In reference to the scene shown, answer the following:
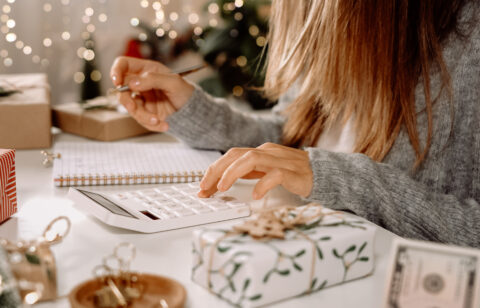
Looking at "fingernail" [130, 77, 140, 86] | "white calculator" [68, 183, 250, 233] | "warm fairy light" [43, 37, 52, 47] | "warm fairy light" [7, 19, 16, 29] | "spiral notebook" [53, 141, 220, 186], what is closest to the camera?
"white calculator" [68, 183, 250, 233]

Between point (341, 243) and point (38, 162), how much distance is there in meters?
0.65

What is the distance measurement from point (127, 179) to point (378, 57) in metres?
0.43

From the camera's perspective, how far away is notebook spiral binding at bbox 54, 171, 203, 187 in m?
0.87

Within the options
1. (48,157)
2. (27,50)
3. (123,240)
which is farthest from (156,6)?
(123,240)

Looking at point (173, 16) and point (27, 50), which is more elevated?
point (173, 16)

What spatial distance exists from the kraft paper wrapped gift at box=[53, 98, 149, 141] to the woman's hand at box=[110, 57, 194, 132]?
0.09m

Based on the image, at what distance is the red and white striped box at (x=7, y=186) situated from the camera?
2.28 feet

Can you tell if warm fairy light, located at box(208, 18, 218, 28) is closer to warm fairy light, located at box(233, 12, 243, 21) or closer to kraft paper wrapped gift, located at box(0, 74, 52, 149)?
warm fairy light, located at box(233, 12, 243, 21)

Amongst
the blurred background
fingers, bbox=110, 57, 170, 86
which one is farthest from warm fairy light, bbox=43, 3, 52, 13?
fingers, bbox=110, 57, 170, 86

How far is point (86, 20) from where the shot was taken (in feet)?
7.65

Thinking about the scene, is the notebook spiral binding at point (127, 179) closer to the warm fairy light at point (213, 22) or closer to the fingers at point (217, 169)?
the fingers at point (217, 169)

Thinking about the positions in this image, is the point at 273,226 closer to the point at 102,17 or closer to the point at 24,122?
the point at 24,122

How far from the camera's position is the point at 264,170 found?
0.76 meters

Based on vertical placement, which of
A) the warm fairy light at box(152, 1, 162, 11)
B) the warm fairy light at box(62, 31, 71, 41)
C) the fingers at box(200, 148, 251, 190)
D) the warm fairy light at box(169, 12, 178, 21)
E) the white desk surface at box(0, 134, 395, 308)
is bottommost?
the white desk surface at box(0, 134, 395, 308)
